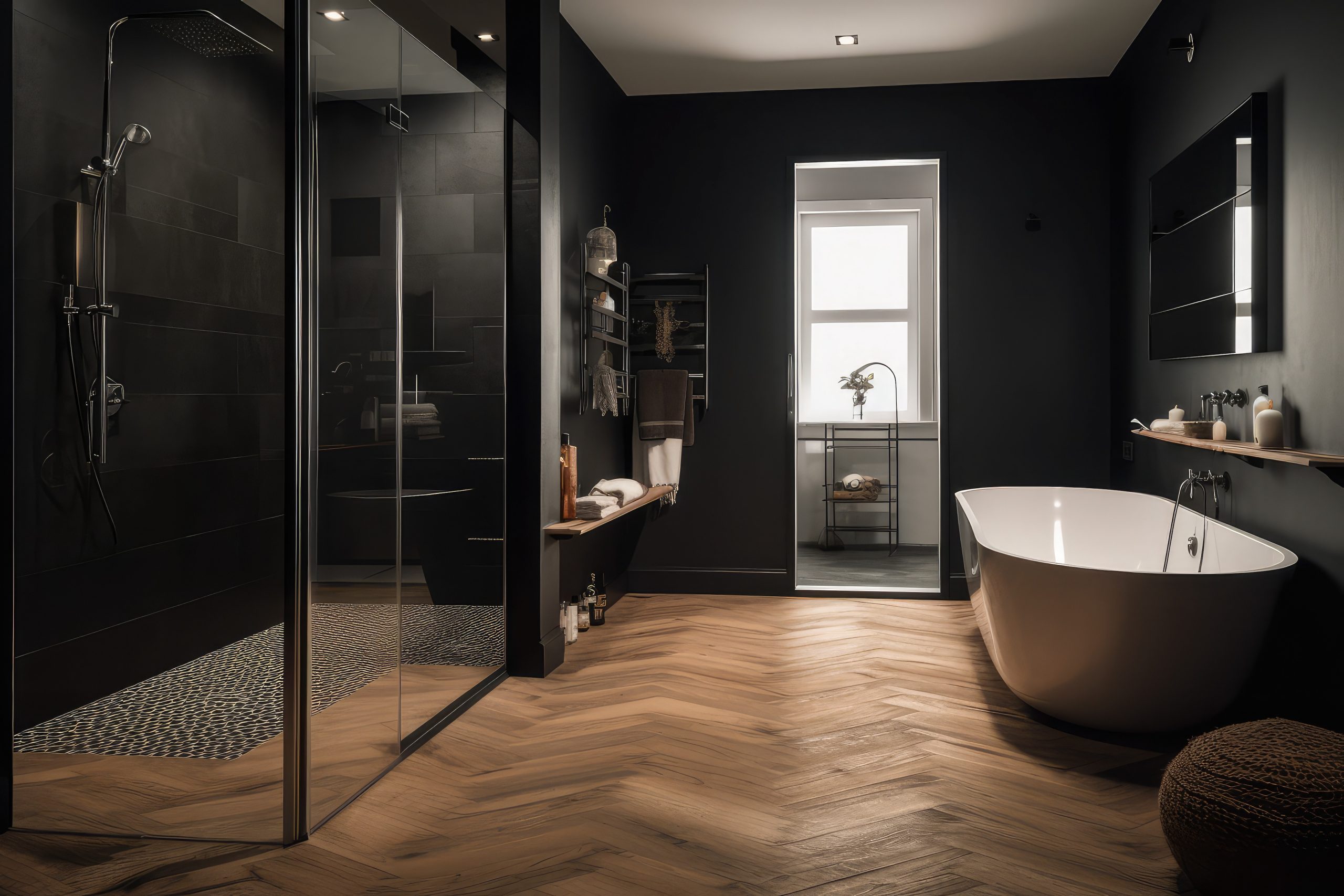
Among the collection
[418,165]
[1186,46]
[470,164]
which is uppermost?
[1186,46]

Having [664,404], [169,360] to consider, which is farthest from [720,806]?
[664,404]

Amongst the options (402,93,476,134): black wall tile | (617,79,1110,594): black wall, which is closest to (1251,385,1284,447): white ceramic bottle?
(617,79,1110,594): black wall

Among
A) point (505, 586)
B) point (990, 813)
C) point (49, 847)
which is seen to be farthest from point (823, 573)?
point (49, 847)

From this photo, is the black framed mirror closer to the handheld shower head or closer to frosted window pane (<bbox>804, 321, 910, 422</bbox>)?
frosted window pane (<bbox>804, 321, 910, 422</bbox>)

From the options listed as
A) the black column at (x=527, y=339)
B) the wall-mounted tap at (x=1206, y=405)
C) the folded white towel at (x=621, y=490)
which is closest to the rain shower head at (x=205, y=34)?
the black column at (x=527, y=339)

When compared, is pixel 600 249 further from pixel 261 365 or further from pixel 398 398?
pixel 261 365

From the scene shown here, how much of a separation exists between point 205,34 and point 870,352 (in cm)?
486

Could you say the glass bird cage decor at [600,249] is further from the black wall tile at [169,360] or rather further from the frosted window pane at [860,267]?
the frosted window pane at [860,267]

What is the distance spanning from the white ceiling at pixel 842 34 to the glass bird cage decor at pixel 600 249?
93 cm

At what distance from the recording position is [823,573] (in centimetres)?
559

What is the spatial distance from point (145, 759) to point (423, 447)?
1044 mm

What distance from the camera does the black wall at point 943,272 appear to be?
4820 mm

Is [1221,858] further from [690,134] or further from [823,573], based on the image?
[690,134]

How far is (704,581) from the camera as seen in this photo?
16.7 feet
